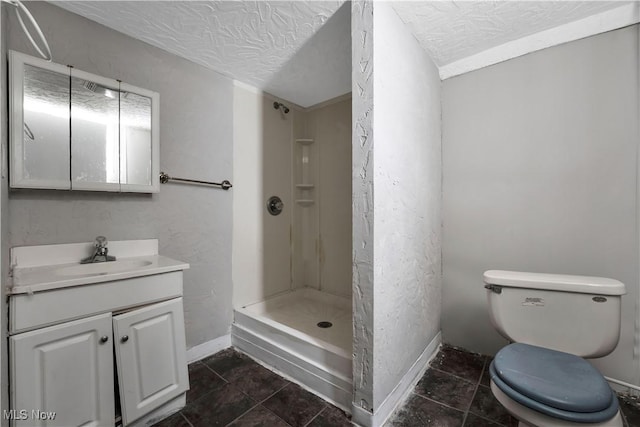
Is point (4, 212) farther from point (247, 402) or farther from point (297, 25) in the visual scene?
point (297, 25)

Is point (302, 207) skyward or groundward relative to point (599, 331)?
skyward

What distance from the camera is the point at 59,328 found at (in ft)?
3.40

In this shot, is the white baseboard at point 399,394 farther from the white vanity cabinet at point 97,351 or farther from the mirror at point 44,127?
the mirror at point 44,127

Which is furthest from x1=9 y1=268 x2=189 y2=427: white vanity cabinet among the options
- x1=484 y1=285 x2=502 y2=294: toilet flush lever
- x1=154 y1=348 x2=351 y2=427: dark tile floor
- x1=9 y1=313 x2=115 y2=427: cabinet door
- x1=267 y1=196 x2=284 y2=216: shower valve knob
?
x1=484 y1=285 x2=502 y2=294: toilet flush lever

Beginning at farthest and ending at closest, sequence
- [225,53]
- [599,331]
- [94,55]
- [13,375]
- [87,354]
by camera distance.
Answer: [225,53], [94,55], [599,331], [87,354], [13,375]

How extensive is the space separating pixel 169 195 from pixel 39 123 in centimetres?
67

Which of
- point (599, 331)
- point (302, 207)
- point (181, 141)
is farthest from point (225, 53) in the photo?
point (599, 331)

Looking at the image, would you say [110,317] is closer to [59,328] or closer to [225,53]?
[59,328]

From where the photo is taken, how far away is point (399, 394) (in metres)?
1.47

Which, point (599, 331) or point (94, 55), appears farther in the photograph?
point (94, 55)

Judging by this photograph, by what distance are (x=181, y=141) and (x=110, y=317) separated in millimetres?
1124

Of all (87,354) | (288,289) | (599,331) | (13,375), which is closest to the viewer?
(13,375)

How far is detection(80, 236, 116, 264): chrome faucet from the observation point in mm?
1396

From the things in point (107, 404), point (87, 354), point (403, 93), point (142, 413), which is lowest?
point (142, 413)
